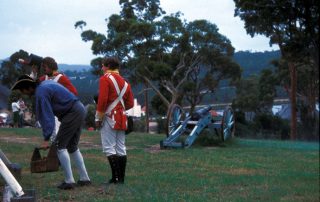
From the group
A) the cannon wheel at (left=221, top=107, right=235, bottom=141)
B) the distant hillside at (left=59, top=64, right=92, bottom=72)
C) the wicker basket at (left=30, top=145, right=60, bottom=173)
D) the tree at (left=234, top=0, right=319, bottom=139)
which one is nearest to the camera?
the wicker basket at (left=30, top=145, right=60, bottom=173)

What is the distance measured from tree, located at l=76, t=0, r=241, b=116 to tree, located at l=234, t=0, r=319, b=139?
8.07 meters

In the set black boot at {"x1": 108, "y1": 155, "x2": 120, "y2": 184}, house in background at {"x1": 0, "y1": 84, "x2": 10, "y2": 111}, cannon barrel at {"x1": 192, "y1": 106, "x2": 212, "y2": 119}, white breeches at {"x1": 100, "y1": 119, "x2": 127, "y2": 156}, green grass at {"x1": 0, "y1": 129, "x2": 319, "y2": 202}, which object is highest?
cannon barrel at {"x1": 192, "y1": 106, "x2": 212, "y2": 119}

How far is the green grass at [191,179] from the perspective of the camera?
634 centimetres

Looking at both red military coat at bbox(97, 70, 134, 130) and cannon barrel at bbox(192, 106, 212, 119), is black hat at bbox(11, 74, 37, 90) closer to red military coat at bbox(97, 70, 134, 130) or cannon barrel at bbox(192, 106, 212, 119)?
red military coat at bbox(97, 70, 134, 130)

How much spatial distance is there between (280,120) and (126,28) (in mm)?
11891

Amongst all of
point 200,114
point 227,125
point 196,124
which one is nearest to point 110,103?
point 196,124

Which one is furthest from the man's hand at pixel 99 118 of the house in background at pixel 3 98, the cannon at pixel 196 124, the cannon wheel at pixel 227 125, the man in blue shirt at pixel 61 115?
the cannon wheel at pixel 227 125

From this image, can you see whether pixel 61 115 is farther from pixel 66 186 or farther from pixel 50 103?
pixel 66 186

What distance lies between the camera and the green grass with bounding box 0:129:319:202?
6.34 m

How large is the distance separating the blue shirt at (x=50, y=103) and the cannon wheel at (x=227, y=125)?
9.53 meters

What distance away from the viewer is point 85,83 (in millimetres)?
25625

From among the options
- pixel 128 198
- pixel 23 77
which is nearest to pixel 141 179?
pixel 128 198

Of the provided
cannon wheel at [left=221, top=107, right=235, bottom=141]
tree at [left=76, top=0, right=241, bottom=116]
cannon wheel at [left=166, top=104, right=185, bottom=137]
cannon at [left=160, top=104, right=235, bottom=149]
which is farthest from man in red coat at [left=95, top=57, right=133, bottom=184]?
tree at [left=76, top=0, right=241, bottom=116]

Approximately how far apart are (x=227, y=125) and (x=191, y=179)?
863cm
